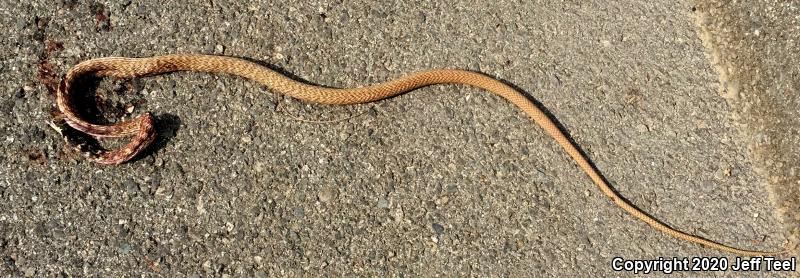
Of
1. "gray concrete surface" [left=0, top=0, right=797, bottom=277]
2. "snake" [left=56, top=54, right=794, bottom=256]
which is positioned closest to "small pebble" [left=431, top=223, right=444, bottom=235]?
"gray concrete surface" [left=0, top=0, right=797, bottom=277]

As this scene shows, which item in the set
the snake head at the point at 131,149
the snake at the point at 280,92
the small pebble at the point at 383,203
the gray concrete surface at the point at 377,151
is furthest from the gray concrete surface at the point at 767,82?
the snake head at the point at 131,149

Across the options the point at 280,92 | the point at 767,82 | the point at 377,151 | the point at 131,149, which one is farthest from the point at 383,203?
the point at 767,82

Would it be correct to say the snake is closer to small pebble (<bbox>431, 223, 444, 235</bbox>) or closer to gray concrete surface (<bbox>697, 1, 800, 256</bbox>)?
gray concrete surface (<bbox>697, 1, 800, 256</bbox>)

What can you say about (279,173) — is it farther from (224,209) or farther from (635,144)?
(635,144)

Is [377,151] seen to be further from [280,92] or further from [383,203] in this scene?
[280,92]

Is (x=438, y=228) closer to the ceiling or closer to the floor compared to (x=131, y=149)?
closer to the floor
